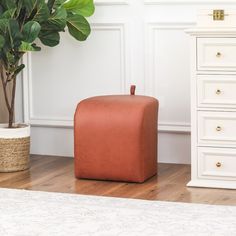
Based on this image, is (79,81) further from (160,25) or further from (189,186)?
(189,186)

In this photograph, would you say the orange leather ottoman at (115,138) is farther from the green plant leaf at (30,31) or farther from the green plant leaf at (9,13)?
the green plant leaf at (9,13)

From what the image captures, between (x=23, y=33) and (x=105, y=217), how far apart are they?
4.42 ft

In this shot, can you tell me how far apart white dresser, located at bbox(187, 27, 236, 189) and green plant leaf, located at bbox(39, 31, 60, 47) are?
0.95 metres

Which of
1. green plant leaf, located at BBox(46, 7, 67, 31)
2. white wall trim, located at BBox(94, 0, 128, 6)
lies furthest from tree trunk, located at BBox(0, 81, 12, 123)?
white wall trim, located at BBox(94, 0, 128, 6)

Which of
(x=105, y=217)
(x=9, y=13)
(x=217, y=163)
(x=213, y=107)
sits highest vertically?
(x=9, y=13)

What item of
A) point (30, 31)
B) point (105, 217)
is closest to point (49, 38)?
point (30, 31)

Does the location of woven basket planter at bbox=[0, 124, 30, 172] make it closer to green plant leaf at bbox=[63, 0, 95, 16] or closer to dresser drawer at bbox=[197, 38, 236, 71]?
green plant leaf at bbox=[63, 0, 95, 16]

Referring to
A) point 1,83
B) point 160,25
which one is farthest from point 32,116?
point 160,25

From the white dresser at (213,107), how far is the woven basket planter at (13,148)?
40.3 inches

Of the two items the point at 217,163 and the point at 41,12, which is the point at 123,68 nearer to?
the point at 41,12

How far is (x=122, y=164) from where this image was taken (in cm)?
406

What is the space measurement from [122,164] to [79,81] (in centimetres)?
87

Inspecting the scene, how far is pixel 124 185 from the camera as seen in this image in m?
4.04

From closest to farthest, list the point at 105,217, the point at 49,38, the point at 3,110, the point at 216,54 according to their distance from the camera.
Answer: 1. the point at 105,217
2. the point at 216,54
3. the point at 49,38
4. the point at 3,110
